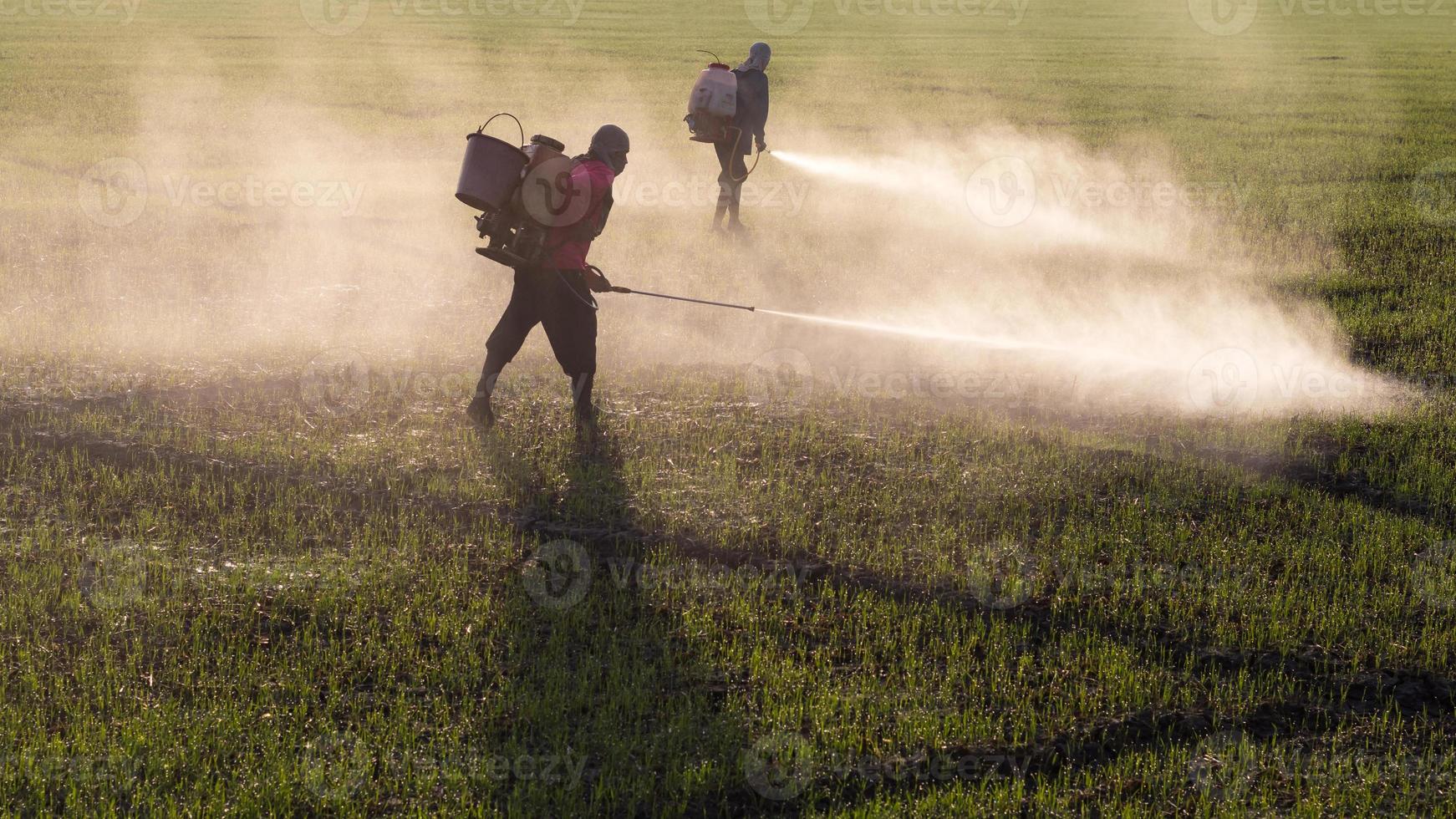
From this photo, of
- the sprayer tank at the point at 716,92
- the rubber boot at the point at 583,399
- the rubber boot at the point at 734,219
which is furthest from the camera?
the rubber boot at the point at 734,219

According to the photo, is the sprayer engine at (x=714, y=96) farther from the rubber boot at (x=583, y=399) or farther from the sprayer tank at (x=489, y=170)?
the sprayer tank at (x=489, y=170)

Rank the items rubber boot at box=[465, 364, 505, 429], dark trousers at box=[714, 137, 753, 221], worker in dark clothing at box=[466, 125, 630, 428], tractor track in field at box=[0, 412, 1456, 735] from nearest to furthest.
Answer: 1. tractor track in field at box=[0, 412, 1456, 735]
2. worker in dark clothing at box=[466, 125, 630, 428]
3. rubber boot at box=[465, 364, 505, 429]
4. dark trousers at box=[714, 137, 753, 221]

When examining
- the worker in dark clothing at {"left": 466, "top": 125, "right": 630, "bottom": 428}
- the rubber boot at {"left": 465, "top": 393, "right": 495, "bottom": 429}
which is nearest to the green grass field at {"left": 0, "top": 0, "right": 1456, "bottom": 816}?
the rubber boot at {"left": 465, "top": 393, "right": 495, "bottom": 429}

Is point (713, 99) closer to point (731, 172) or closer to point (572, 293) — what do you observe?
point (731, 172)

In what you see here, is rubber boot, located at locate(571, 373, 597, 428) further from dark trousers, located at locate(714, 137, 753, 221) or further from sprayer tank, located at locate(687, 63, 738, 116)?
dark trousers, located at locate(714, 137, 753, 221)

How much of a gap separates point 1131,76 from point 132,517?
33567 mm

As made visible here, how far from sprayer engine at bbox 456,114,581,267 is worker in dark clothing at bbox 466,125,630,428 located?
4.5 inches

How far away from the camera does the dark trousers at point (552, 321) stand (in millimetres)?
8969

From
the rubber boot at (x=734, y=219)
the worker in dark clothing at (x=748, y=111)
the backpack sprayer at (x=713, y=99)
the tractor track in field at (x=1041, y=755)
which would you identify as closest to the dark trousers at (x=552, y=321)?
the tractor track in field at (x=1041, y=755)

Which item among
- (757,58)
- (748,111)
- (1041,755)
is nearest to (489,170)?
(1041,755)

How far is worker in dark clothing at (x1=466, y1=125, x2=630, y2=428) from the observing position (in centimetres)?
870

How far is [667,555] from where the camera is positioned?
7.33 m

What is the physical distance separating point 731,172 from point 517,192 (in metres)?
7.99

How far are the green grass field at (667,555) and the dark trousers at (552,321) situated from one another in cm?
50
